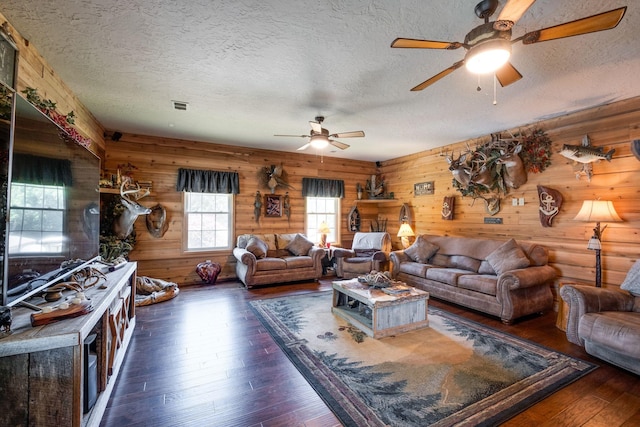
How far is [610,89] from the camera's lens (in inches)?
118

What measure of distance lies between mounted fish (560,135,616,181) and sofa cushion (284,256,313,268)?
4145 millimetres

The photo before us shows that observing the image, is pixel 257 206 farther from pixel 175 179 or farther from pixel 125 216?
pixel 125 216

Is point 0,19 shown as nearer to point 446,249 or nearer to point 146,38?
point 146,38

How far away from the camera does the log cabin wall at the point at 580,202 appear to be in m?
3.25

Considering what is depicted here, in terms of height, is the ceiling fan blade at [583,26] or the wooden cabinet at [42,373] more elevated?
the ceiling fan blade at [583,26]

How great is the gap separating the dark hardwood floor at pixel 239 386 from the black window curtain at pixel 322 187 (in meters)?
3.57

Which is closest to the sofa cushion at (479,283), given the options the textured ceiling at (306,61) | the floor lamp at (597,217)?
the floor lamp at (597,217)

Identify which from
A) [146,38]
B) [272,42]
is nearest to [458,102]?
[272,42]

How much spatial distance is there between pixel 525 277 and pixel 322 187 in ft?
13.8

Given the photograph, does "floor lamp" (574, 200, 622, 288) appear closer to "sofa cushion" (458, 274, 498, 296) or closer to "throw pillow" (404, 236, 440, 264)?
"sofa cushion" (458, 274, 498, 296)

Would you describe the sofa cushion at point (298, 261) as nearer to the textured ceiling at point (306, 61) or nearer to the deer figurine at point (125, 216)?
the textured ceiling at point (306, 61)

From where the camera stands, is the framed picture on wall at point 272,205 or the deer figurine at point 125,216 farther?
the framed picture on wall at point 272,205

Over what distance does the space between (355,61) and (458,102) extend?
1.64 m

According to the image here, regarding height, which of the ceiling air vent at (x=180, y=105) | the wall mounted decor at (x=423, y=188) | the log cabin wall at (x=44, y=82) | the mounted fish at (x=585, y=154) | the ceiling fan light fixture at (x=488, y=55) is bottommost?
the wall mounted decor at (x=423, y=188)
